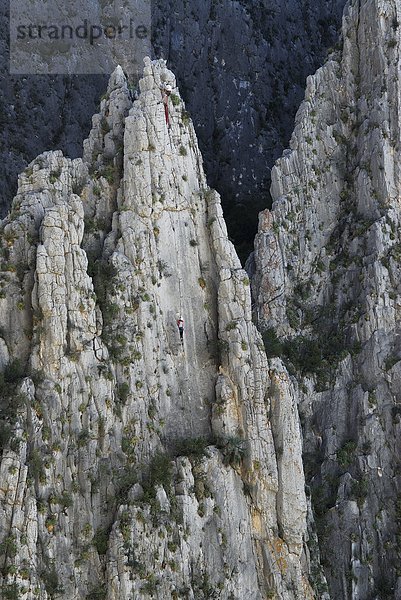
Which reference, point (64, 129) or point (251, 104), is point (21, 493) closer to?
point (64, 129)

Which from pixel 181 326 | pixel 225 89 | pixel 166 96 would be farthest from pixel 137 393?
pixel 225 89

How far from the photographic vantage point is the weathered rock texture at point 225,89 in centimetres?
9269

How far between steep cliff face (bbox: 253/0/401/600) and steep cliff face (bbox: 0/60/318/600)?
17.2ft

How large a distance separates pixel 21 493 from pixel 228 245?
18970mm

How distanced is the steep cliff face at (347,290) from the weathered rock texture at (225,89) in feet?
43.0

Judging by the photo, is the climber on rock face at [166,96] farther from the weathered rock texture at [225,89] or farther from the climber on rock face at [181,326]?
the weathered rock texture at [225,89]

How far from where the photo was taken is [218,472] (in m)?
57.9

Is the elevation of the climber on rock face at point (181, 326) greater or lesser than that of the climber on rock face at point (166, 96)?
lesser

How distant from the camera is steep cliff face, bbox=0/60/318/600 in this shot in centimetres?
5259

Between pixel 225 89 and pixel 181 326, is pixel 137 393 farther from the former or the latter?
pixel 225 89

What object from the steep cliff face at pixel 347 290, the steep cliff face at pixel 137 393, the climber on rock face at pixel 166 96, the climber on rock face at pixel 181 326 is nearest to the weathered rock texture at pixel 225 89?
the steep cliff face at pixel 347 290

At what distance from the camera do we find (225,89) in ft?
321

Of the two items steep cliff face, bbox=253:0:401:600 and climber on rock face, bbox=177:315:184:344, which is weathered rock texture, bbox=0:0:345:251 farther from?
climber on rock face, bbox=177:315:184:344

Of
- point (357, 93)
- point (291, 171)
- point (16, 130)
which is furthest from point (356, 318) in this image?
point (16, 130)
